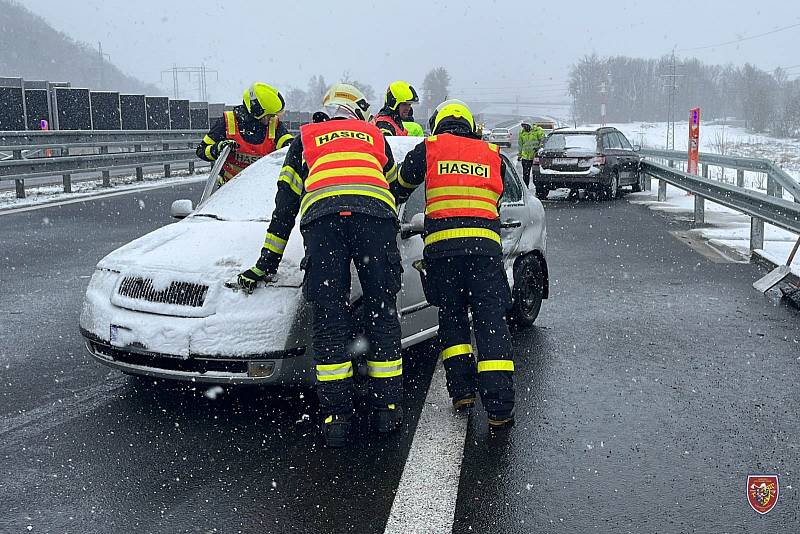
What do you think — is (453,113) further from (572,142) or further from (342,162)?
(572,142)

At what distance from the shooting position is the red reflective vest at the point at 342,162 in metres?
4.46

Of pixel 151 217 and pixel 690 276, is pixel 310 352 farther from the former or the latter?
pixel 151 217

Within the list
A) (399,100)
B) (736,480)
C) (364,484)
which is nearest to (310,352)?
(364,484)

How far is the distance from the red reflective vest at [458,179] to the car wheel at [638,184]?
1667 cm

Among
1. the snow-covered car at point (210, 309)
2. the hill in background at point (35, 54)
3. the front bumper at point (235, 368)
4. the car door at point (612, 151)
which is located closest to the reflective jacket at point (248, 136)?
the snow-covered car at point (210, 309)

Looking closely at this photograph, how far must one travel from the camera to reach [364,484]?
3.78m

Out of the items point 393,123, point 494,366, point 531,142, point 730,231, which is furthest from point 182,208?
point 531,142

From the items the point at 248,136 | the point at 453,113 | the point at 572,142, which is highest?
the point at 453,113

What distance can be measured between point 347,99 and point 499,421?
6.59 ft

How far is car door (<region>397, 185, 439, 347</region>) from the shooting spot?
518 centimetres

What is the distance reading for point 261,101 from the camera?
24.3 ft

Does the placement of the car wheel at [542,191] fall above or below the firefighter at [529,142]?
below

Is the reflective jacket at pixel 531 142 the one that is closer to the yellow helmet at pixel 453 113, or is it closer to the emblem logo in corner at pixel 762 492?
the yellow helmet at pixel 453 113

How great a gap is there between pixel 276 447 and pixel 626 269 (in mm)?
6364
